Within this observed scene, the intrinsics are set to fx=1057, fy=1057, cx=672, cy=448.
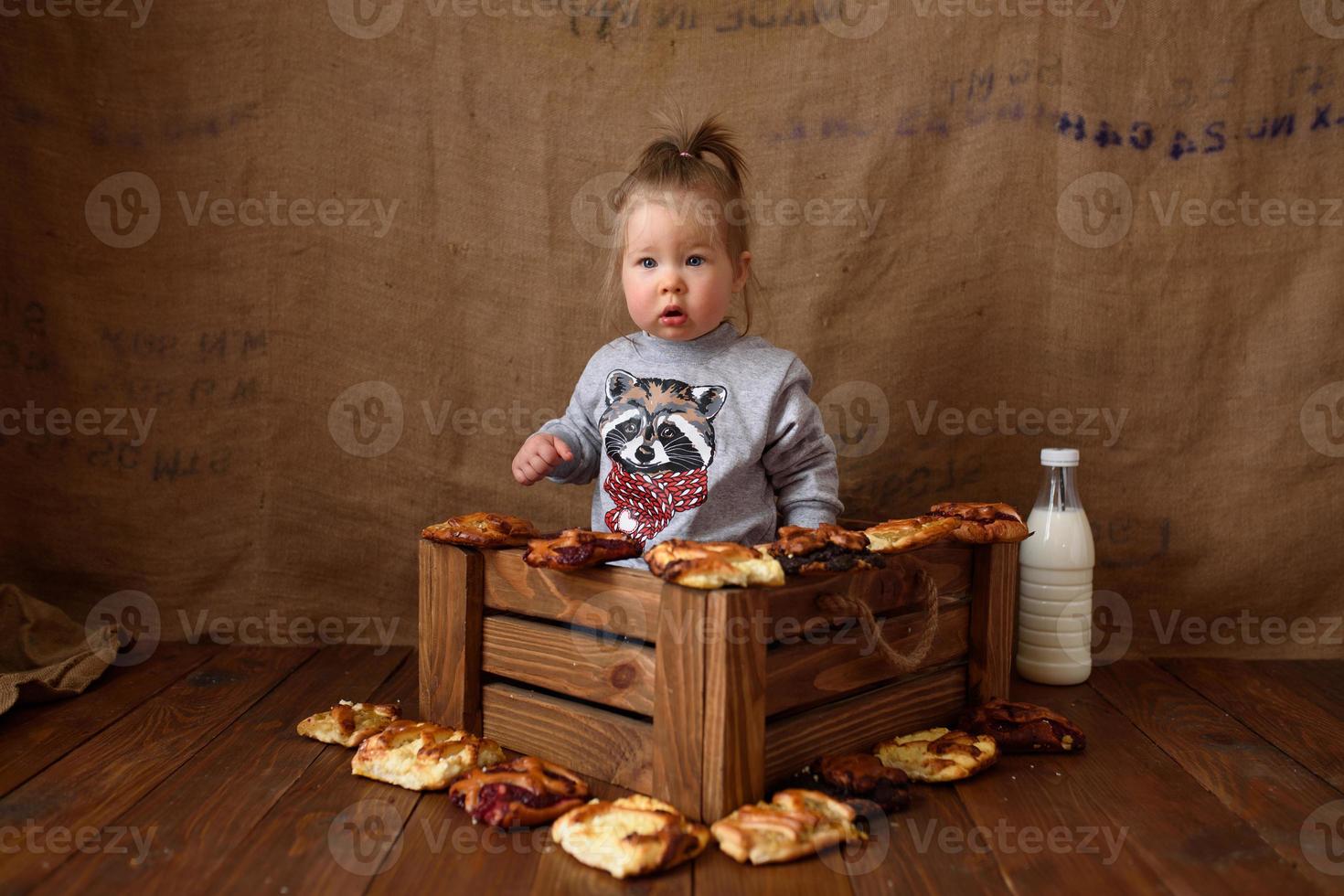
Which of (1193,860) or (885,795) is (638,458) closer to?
(885,795)

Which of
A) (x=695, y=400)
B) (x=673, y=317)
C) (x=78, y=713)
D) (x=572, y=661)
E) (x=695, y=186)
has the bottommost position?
(x=78, y=713)

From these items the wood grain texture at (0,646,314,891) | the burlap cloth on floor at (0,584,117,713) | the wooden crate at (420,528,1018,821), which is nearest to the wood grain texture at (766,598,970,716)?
the wooden crate at (420,528,1018,821)

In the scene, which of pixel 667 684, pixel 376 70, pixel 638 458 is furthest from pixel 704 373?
pixel 376 70

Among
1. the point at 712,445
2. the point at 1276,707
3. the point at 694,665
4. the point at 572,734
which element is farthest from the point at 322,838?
the point at 1276,707

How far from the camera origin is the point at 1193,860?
40.8 inches

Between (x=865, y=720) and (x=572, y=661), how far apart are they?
366 mm

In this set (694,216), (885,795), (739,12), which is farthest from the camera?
(739,12)

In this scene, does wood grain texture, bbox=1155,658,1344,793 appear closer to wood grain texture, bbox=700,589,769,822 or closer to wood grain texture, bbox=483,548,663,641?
wood grain texture, bbox=700,589,769,822

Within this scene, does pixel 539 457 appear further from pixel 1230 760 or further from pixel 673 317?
pixel 1230 760

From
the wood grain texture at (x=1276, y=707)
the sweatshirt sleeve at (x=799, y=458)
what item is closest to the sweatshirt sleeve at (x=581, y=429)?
the sweatshirt sleeve at (x=799, y=458)

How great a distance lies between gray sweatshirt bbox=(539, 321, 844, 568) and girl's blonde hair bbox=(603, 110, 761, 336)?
11 centimetres

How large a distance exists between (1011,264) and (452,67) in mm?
1018

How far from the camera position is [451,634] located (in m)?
1.34

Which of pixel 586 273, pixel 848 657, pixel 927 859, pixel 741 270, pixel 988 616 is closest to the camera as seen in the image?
pixel 927 859
